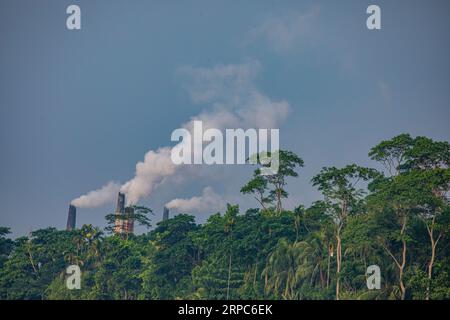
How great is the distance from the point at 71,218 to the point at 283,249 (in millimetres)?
24039

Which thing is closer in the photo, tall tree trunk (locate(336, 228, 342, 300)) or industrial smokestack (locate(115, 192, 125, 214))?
tall tree trunk (locate(336, 228, 342, 300))

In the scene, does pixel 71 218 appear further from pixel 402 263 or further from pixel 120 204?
pixel 402 263

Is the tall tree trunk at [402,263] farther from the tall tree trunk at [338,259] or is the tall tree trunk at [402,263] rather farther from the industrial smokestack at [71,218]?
the industrial smokestack at [71,218]

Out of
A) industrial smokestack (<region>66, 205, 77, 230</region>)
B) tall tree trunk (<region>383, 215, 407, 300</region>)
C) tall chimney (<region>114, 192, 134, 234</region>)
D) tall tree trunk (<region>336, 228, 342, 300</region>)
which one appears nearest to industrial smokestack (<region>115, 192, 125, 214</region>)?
tall chimney (<region>114, 192, 134, 234</region>)

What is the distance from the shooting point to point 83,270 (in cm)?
4741

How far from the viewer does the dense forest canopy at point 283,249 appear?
3441 cm

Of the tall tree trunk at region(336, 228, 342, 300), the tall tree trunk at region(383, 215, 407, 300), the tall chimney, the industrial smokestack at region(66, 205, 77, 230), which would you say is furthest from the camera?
the industrial smokestack at region(66, 205, 77, 230)

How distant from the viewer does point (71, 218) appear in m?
57.7

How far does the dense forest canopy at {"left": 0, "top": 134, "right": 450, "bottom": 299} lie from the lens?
113 feet

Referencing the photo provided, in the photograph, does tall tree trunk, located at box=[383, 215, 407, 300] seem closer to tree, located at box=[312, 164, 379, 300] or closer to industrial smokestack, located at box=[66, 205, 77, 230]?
tree, located at box=[312, 164, 379, 300]

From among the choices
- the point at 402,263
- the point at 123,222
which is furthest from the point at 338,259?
the point at 123,222

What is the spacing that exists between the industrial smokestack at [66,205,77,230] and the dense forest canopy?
524 centimetres

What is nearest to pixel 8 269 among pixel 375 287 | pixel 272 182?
pixel 272 182
